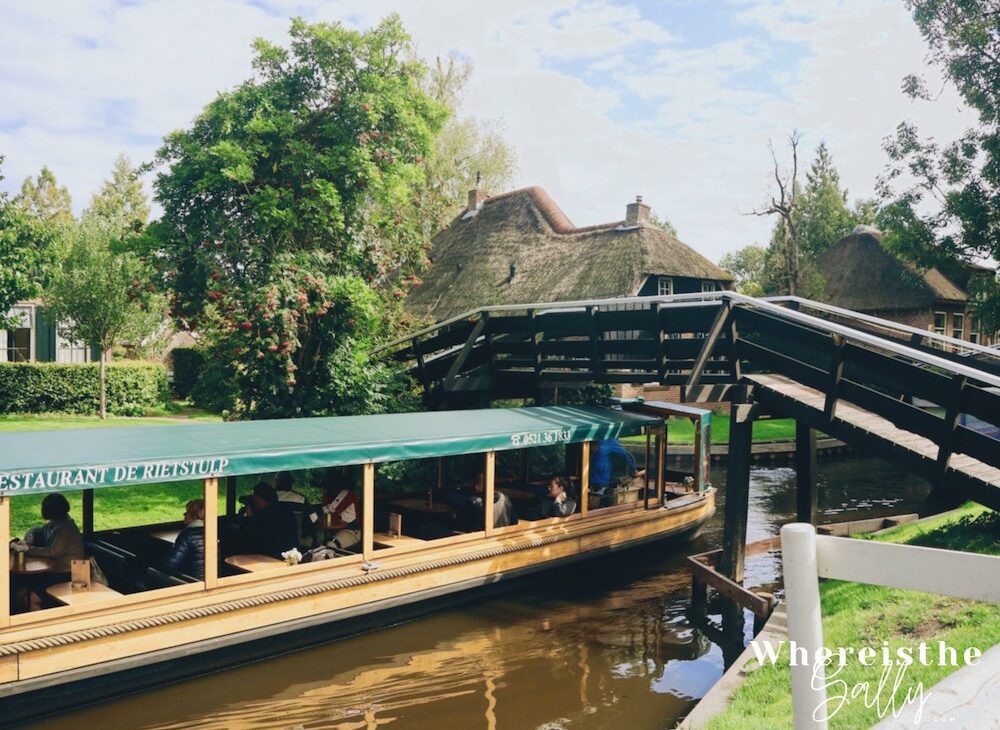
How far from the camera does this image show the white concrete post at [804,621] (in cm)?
269

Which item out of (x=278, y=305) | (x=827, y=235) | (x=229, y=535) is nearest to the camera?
(x=229, y=535)

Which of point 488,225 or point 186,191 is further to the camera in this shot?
point 488,225

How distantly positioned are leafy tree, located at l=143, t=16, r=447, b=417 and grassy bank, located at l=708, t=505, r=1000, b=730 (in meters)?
9.79

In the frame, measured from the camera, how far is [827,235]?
52969 millimetres

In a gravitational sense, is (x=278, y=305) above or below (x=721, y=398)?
above

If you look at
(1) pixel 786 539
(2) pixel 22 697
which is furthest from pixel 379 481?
(1) pixel 786 539

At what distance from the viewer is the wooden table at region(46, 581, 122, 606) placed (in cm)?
747

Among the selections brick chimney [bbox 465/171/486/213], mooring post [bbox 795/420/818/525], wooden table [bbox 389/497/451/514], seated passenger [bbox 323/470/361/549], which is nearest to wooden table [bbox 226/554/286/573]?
seated passenger [bbox 323/470/361/549]

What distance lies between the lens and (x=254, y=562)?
9.09m

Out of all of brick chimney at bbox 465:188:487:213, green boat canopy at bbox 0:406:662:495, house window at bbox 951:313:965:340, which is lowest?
green boat canopy at bbox 0:406:662:495

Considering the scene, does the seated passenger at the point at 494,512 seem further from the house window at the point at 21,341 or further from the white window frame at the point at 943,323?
the white window frame at the point at 943,323

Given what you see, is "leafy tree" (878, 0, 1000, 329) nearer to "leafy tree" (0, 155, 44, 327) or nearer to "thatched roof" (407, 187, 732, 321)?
"thatched roof" (407, 187, 732, 321)

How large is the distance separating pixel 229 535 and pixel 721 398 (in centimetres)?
706

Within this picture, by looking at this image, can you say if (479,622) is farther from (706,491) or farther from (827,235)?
(827,235)
